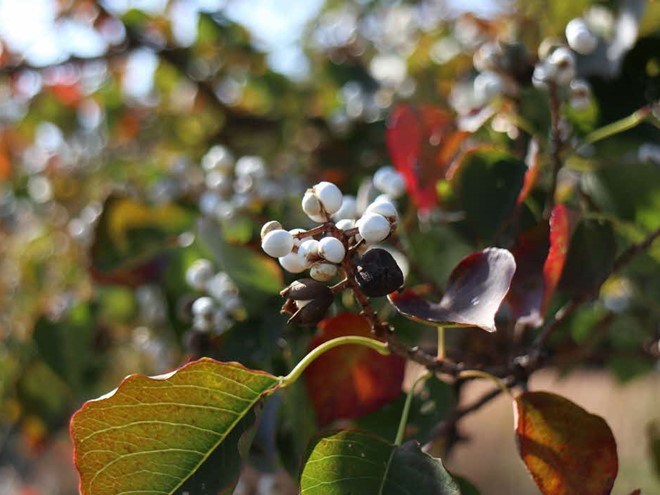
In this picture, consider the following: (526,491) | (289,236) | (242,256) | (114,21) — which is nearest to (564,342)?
(242,256)

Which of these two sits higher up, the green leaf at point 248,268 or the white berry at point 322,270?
the white berry at point 322,270

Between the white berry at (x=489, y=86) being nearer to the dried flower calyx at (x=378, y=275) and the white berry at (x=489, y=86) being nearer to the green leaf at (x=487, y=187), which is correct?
the green leaf at (x=487, y=187)

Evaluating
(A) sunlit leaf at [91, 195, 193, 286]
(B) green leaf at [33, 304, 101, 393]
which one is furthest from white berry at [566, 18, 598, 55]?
(B) green leaf at [33, 304, 101, 393]

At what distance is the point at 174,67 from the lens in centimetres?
181

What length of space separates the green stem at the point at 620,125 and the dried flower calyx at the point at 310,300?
381mm

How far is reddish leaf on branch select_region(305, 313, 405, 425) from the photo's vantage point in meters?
0.74

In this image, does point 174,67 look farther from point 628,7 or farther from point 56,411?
point 628,7

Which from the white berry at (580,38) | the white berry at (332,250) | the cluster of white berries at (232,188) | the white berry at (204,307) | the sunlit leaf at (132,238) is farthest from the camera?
the sunlit leaf at (132,238)

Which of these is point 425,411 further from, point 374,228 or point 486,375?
point 374,228

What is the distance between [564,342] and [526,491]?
299 cm

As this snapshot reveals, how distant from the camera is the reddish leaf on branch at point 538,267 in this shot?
63cm

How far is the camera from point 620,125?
0.78m

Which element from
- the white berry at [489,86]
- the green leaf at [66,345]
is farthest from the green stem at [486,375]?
the green leaf at [66,345]

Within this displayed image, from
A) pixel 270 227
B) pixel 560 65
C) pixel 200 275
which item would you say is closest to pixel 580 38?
pixel 560 65
